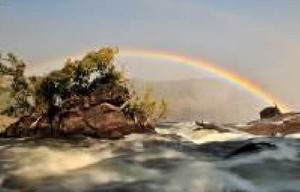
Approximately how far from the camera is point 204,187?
2205cm

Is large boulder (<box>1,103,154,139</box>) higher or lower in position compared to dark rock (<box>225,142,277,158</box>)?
higher

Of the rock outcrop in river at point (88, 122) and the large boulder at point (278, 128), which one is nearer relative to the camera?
the rock outcrop in river at point (88, 122)

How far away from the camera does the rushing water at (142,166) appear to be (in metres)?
22.3

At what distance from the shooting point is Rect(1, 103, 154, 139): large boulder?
40.5 metres

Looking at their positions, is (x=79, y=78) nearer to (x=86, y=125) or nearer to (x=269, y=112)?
(x=86, y=125)

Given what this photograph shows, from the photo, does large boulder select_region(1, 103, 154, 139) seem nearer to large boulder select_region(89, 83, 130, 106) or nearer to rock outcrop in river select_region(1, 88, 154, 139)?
rock outcrop in river select_region(1, 88, 154, 139)

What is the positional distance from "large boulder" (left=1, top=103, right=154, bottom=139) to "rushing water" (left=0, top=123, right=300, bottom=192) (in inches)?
70.3

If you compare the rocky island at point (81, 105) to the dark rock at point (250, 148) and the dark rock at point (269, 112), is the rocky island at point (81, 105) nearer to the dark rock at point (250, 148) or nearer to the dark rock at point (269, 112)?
the dark rock at point (250, 148)

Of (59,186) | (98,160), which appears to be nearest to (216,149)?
(98,160)

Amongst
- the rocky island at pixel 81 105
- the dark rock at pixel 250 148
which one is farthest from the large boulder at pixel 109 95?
the dark rock at pixel 250 148

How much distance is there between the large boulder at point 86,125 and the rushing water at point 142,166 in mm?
1785

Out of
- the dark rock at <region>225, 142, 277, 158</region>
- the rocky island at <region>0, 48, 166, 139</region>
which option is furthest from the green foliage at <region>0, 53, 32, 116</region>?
→ the dark rock at <region>225, 142, 277, 158</region>

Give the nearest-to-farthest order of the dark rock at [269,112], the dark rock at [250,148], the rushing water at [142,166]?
the rushing water at [142,166] → the dark rock at [250,148] → the dark rock at [269,112]

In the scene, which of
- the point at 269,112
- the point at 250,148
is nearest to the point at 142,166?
the point at 250,148
